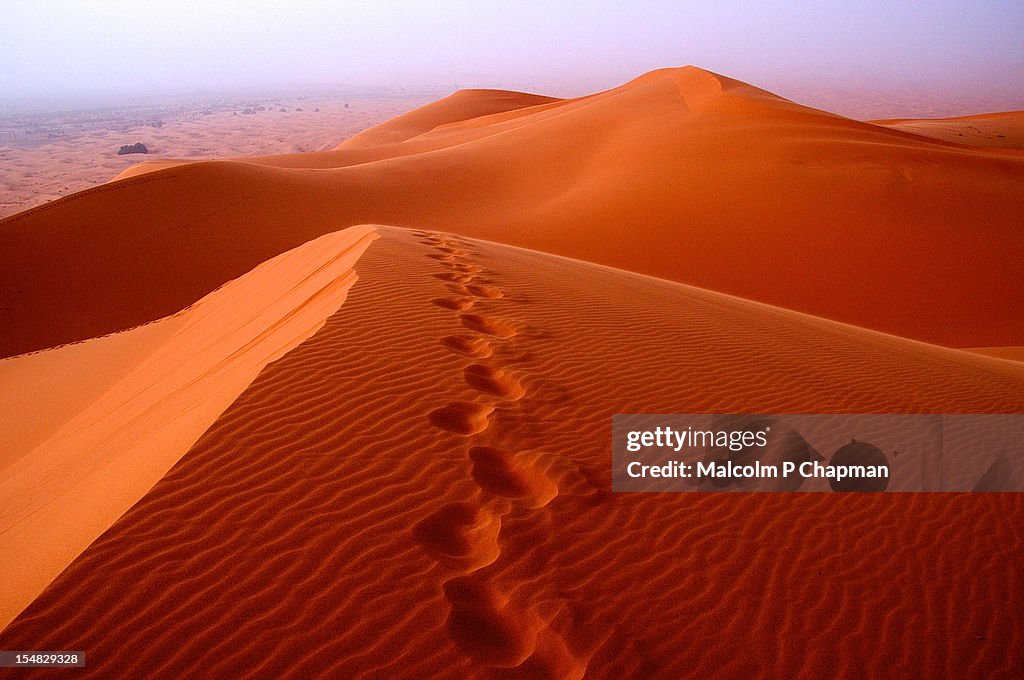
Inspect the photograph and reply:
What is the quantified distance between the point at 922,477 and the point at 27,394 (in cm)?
996

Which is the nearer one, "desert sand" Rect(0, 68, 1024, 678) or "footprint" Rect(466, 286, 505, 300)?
"desert sand" Rect(0, 68, 1024, 678)

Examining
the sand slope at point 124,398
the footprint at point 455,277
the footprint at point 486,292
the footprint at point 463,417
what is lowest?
the sand slope at point 124,398

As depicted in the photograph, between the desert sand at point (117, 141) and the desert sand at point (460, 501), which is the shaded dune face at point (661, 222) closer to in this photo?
the desert sand at point (460, 501)

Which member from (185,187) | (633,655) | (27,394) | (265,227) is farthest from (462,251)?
(185,187)

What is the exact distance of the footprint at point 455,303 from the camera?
19.4 feet

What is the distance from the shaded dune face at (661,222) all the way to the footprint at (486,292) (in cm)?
823

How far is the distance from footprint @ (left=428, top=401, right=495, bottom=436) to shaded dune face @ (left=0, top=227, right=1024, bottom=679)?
0.05 feet

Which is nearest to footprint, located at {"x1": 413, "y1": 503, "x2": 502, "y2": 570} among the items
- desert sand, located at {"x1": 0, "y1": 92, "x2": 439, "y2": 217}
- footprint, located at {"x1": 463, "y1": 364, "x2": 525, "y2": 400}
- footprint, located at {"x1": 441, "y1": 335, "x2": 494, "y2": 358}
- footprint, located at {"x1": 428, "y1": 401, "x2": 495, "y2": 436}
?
footprint, located at {"x1": 428, "y1": 401, "x2": 495, "y2": 436}

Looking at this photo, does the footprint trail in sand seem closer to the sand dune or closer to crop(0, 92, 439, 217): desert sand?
crop(0, 92, 439, 217): desert sand

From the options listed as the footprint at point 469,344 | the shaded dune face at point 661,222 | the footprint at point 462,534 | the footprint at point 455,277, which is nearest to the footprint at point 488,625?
the footprint at point 462,534

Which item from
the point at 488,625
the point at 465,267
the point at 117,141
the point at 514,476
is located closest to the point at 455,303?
the point at 465,267

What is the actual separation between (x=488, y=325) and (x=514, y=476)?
2.31 meters

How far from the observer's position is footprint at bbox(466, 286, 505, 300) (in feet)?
21.3

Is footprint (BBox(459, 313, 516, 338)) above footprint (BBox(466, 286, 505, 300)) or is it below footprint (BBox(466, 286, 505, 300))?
below
